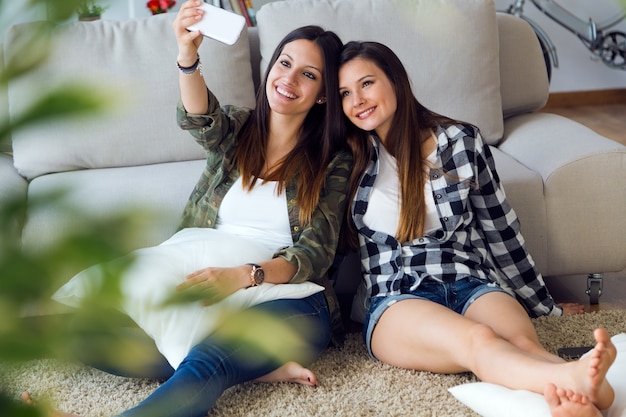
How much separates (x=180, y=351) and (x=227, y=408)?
154mm

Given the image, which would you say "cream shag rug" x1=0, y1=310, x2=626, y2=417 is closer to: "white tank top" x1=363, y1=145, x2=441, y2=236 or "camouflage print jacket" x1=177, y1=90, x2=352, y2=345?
"camouflage print jacket" x1=177, y1=90, x2=352, y2=345

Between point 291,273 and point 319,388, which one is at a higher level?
point 291,273

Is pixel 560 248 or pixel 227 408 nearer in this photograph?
pixel 227 408

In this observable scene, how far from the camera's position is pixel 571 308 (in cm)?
211

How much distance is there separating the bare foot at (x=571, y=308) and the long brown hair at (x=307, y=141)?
28.1 inches

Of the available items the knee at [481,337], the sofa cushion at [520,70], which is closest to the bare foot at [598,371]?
the knee at [481,337]

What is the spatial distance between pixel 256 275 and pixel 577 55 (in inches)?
170

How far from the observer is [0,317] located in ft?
0.66

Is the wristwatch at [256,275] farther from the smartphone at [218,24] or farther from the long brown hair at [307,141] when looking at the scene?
the smartphone at [218,24]

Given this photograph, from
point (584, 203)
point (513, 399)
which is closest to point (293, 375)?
point (513, 399)

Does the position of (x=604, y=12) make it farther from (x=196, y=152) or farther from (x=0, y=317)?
(x=0, y=317)

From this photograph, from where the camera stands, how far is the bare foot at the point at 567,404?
1345 mm

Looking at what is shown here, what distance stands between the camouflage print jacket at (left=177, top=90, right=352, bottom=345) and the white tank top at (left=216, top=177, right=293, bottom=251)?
0.02 meters

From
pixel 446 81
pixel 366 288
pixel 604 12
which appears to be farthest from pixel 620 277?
pixel 604 12
